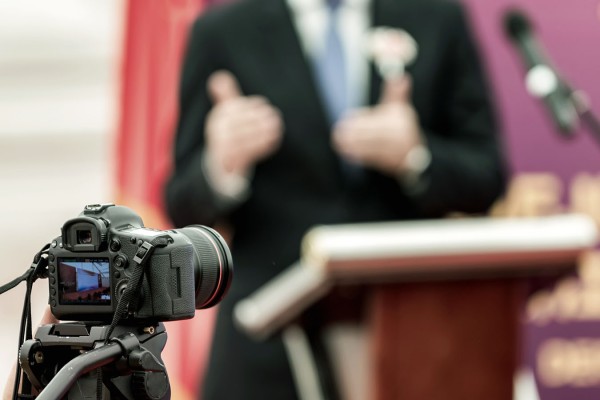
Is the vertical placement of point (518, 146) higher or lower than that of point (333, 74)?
lower

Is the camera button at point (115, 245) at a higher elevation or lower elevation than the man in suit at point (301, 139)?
higher

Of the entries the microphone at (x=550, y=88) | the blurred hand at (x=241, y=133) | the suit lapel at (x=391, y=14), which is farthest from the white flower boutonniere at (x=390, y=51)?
the microphone at (x=550, y=88)

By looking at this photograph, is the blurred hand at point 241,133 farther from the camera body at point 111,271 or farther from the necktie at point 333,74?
the camera body at point 111,271

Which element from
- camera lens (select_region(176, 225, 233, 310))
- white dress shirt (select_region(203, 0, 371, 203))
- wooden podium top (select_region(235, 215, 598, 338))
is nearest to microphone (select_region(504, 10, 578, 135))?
wooden podium top (select_region(235, 215, 598, 338))

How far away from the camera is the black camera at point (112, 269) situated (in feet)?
4.83

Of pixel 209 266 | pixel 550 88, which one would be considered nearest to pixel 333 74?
pixel 550 88

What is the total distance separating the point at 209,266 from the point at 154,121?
1.87m

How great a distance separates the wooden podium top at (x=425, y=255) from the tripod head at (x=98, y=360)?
0.72m

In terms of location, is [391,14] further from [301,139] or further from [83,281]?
[83,281]

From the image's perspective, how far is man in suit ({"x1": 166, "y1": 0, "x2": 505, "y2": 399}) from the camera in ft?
8.91

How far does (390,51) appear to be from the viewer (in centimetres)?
284

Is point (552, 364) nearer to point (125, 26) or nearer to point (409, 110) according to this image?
point (409, 110)

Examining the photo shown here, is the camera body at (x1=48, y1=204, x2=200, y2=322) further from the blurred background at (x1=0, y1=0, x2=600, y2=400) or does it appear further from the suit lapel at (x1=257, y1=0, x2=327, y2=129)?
the blurred background at (x1=0, y1=0, x2=600, y2=400)

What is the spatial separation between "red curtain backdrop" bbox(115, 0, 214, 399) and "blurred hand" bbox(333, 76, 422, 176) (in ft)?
2.31
